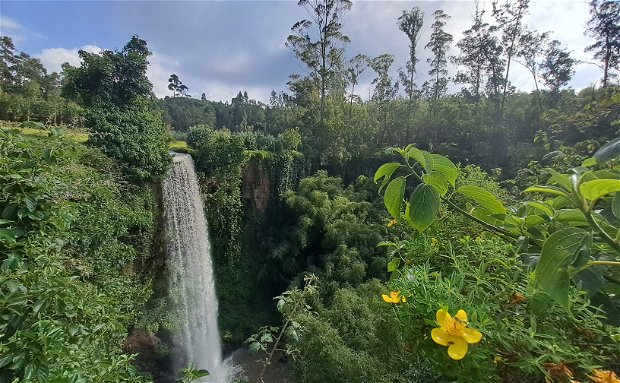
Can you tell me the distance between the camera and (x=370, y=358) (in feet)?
11.0

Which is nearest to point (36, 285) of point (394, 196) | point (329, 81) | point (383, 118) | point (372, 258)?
point (394, 196)

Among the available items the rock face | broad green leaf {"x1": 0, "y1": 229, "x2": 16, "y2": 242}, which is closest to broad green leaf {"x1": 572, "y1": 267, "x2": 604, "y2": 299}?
broad green leaf {"x1": 0, "y1": 229, "x2": 16, "y2": 242}

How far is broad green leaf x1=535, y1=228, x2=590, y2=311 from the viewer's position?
0.31m

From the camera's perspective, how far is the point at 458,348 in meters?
0.36

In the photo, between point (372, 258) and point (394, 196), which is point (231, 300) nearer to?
point (372, 258)

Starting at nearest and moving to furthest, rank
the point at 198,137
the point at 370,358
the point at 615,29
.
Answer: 1. the point at 370,358
2. the point at 198,137
3. the point at 615,29

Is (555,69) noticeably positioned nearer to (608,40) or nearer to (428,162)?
(608,40)

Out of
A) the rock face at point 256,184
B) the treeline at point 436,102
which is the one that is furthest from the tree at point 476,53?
the rock face at point 256,184

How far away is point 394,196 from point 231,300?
7.53m

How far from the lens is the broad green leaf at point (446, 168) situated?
1.48 feet

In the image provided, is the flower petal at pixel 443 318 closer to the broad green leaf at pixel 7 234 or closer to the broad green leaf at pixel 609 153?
the broad green leaf at pixel 609 153

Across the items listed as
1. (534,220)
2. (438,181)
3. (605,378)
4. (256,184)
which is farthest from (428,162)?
(256,184)

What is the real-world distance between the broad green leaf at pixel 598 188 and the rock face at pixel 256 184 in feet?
25.7

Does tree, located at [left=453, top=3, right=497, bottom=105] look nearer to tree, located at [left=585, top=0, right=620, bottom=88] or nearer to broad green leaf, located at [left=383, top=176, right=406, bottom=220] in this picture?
tree, located at [left=585, top=0, right=620, bottom=88]
